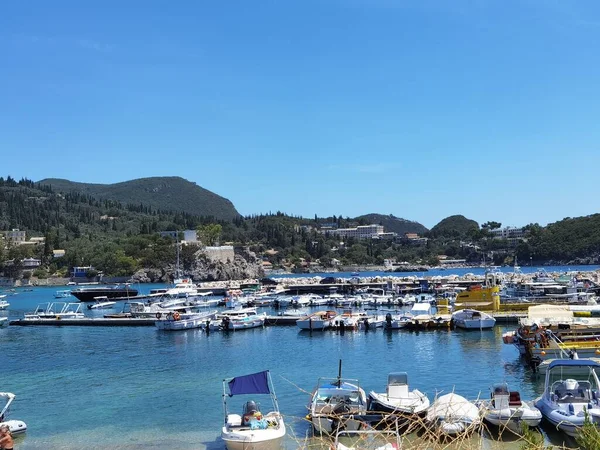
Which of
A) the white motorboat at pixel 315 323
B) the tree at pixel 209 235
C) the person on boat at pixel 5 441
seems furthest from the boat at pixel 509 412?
the tree at pixel 209 235

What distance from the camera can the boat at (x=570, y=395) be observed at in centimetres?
1891

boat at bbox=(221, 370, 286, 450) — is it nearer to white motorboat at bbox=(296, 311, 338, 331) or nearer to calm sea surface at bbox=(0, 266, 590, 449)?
calm sea surface at bbox=(0, 266, 590, 449)

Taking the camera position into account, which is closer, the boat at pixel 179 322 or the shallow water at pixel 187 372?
the shallow water at pixel 187 372

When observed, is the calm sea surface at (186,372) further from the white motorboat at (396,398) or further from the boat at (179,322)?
the white motorboat at (396,398)

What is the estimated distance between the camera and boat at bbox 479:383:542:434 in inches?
763

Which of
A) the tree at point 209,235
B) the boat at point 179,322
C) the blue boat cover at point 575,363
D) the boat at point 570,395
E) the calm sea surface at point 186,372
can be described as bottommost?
the calm sea surface at point 186,372

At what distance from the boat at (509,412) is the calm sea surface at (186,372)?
928 millimetres

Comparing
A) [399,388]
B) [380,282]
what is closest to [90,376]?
[399,388]

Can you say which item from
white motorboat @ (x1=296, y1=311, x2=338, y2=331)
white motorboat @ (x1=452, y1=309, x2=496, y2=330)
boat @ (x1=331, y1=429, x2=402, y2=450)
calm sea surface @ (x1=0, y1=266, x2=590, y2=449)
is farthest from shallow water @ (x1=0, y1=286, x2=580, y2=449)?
boat @ (x1=331, y1=429, x2=402, y2=450)

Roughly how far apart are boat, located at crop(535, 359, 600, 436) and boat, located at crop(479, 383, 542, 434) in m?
0.51

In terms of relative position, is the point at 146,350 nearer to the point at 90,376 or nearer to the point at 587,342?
the point at 90,376

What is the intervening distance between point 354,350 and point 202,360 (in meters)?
9.77

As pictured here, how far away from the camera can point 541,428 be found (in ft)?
66.5

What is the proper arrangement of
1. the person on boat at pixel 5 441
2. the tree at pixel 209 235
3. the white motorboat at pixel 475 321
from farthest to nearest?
the tree at pixel 209 235, the white motorboat at pixel 475 321, the person on boat at pixel 5 441
